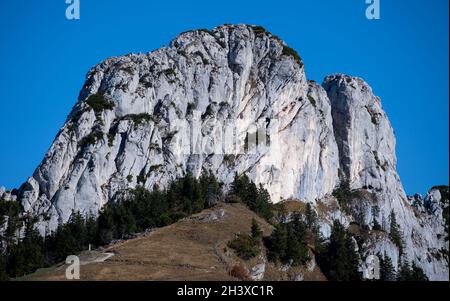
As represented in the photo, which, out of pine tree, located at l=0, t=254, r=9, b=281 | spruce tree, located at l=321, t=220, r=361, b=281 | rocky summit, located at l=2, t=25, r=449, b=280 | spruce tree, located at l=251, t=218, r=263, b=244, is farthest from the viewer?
rocky summit, located at l=2, t=25, r=449, b=280

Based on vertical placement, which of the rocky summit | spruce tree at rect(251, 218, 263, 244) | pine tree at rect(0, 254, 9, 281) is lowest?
pine tree at rect(0, 254, 9, 281)

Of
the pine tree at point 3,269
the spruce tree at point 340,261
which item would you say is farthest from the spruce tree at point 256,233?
the pine tree at point 3,269

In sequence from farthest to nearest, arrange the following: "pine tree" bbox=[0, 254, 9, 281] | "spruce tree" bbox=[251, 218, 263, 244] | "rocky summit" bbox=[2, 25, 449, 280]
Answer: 1. "rocky summit" bbox=[2, 25, 449, 280]
2. "spruce tree" bbox=[251, 218, 263, 244]
3. "pine tree" bbox=[0, 254, 9, 281]

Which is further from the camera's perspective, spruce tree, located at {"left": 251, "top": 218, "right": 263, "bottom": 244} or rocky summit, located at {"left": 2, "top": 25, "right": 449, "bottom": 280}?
rocky summit, located at {"left": 2, "top": 25, "right": 449, "bottom": 280}

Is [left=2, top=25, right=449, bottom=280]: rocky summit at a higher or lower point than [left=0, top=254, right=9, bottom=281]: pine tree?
higher

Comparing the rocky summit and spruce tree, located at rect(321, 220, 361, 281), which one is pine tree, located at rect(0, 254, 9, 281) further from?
spruce tree, located at rect(321, 220, 361, 281)

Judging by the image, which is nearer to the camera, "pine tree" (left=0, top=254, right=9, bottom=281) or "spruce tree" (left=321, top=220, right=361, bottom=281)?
"pine tree" (left=0, top=254, right=9, bottom=281)

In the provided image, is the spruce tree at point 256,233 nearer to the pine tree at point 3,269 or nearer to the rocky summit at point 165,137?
the rocky summit at point 165,137

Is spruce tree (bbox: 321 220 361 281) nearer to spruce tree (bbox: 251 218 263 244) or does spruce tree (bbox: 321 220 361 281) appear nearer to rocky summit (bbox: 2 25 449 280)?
spruce tree (bbox: 251 218 263 244)

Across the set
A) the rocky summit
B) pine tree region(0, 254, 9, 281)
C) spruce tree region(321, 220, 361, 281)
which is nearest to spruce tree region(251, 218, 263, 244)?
spruce tree region(321, 220, 361, 281)

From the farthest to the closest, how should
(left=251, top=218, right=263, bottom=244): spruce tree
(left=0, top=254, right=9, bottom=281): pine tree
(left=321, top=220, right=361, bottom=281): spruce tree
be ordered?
(left=321, top=220, right=361, bottom=281): spruce tree → (left=251, top=218, right=263, bottom=244): spruce tree → (left=0, top=254, right=9, bottom=281): pine tree
